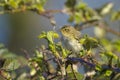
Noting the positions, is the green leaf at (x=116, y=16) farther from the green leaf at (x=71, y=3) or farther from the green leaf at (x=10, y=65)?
the green leaf at (x=10, y=65)

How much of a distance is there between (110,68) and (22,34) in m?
3.97

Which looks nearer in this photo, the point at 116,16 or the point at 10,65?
the point at 10,65

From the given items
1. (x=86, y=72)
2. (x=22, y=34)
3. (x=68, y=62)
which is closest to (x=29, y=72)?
(x=86, y=72)

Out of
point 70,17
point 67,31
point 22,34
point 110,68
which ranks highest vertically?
point 22,34

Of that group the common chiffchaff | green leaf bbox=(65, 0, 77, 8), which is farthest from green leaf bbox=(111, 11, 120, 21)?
the common chiffchaff

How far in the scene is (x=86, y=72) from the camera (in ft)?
4.01

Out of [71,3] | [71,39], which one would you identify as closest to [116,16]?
[71,3]

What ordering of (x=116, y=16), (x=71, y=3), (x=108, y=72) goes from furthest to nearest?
(x=116, y=16) < (x=71, y=3) < (x=108, y=72)

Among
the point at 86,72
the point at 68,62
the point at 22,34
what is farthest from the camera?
the point at 22,34

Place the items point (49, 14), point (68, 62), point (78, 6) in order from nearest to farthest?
point (68, 62)
point (49, 14)
point (78, 6)

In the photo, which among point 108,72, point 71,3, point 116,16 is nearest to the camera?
point 108,72

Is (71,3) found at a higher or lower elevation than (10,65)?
higher

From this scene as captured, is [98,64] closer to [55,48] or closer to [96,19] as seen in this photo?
[55,48]

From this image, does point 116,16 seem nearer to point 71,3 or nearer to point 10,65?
point 71,3
